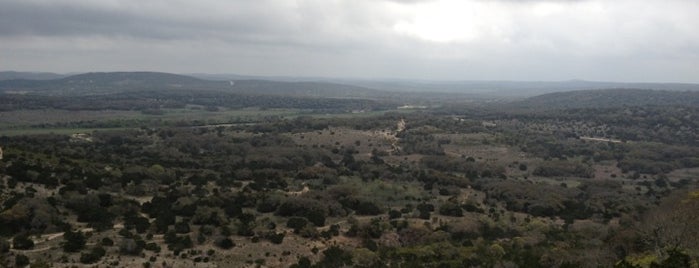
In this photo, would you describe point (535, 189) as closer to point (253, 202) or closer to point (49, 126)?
point (253, 202)

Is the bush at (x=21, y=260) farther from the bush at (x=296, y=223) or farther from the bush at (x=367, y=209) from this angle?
the bush at (x=367, y=209)

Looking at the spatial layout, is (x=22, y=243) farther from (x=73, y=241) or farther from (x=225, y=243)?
(x=225, y=243)

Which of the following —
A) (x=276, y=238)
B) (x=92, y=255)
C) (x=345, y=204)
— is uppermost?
(x=92, y=255)

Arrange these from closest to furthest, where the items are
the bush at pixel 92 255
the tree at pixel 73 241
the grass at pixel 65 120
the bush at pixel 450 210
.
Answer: the bush at pixel 92 255 < the tree at pixel 73 241 < the bush at pixel 450 210 < the grass at pixel 65 120

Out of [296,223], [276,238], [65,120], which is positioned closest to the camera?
[276,238]

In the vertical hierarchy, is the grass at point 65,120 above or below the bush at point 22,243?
below

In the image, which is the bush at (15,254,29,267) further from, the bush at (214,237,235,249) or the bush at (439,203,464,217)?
the bush at (439,203,464,217)

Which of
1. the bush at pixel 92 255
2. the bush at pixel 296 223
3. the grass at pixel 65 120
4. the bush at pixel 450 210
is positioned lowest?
the grass at pixel 65 120

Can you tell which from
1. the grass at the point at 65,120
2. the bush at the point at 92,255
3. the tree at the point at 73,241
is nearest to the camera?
the bush at the point at 92,255

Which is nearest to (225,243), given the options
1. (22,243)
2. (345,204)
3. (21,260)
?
(21,260)

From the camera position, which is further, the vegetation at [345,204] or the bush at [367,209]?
the bush at [367,209]

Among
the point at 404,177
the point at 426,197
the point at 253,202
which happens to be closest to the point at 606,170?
the point at 404,177

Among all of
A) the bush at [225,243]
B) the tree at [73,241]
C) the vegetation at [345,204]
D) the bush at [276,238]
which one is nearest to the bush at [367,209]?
the vegetation at [345,204]
